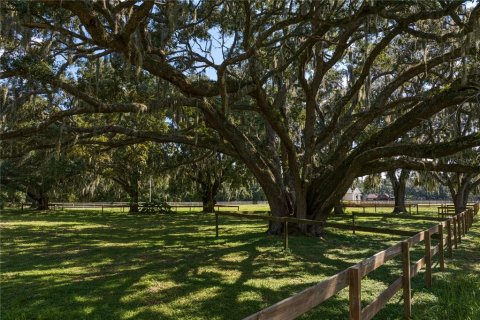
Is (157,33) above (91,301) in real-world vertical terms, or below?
above

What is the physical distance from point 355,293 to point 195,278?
436cm

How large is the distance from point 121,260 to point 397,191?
2798 cm

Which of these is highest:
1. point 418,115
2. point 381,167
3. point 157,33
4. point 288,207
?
point 157,33

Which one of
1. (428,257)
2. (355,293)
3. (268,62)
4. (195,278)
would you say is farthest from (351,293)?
(268,62)

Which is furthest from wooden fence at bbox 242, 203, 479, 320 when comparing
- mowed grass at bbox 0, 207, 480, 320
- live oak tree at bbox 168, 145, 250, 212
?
live oak tree at bbox 168, 145, 250, 212

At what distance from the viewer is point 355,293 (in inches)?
144

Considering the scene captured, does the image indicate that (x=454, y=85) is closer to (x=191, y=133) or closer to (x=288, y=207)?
(x=288, y=207)

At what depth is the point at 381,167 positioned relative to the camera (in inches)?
471

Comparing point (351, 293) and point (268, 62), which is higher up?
point (268, 62)

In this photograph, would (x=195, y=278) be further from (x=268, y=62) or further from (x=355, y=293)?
(x=268, y=62)

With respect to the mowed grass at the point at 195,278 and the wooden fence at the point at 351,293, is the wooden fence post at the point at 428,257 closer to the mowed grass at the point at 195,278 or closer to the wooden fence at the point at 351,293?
the wooden fence at the point at 351,293

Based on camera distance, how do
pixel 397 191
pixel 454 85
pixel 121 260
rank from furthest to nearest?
pixel 397 191 → pixel 454 85 → pixel 121 260

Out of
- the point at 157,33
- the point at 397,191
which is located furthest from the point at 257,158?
the point at 397,191

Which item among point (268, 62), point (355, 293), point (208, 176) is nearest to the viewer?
point (355, 293)
